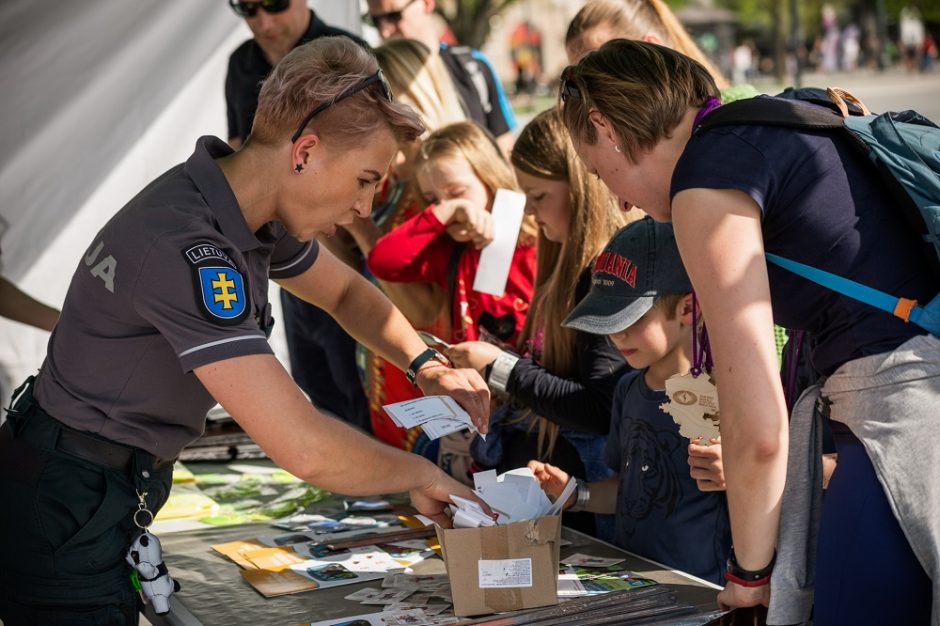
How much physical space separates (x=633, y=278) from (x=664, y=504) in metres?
0.48

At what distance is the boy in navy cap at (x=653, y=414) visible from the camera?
227 cm

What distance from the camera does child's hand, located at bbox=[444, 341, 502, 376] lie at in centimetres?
272

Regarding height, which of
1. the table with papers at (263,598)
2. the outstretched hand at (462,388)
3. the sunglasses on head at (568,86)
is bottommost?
the table with papers at (263,598)

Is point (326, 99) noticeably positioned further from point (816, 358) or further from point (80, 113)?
point (80, 113)

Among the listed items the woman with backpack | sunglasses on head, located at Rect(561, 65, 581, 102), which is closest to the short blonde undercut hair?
sunglasses on head, located at Rect(561, 65, 581, 102)

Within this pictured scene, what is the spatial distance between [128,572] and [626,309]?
1.10 meters

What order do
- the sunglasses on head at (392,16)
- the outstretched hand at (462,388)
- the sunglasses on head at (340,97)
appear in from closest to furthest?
the sunglasses on head at (340,97) < the outstretched hand at (462,388) < the sunglasses on head at (392,16)

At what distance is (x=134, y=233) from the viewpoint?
1697mm

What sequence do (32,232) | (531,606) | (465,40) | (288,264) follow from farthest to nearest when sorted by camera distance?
(465,40)
(32,232)
(288,264)
(531,606)

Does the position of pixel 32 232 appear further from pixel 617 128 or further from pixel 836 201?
→ pixel 836 201

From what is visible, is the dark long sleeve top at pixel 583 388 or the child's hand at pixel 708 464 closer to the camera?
the child's hand at pixel 708 464

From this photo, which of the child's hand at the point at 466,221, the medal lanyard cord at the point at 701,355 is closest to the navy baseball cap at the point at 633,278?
the medal lanyard cord at the point at 701,355

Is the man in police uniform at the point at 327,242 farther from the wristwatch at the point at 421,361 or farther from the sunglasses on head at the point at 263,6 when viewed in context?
the wristwatch at the point at 421,361

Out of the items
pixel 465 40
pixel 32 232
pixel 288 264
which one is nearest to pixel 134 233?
pixel 288 264
